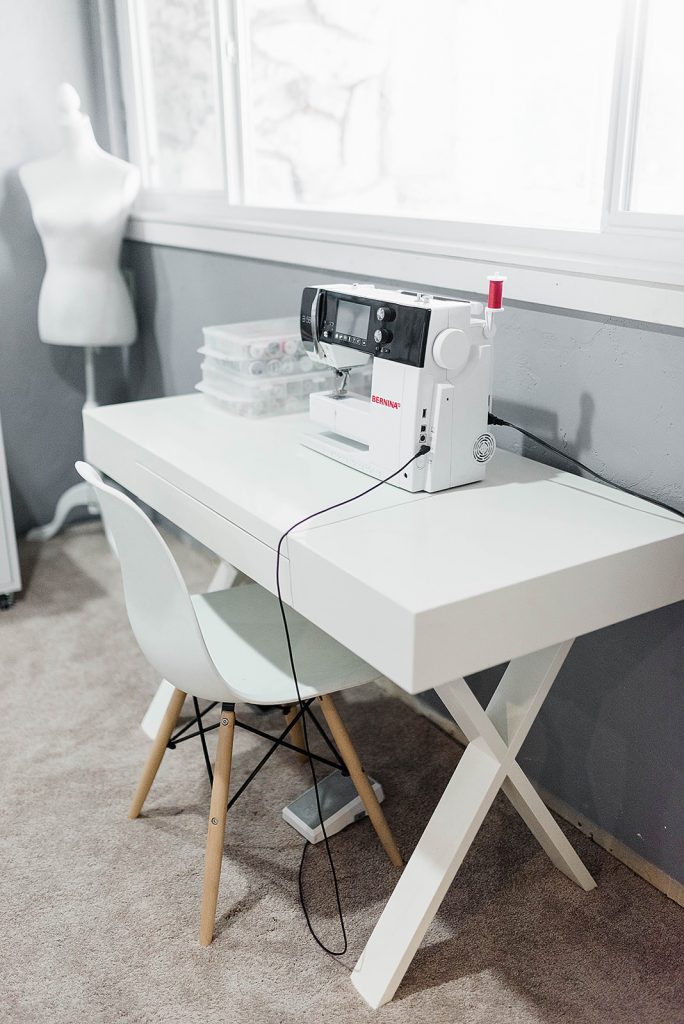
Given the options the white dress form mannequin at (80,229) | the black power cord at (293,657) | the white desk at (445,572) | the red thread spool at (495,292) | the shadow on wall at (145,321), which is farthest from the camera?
the shadow on wall at (145,321)

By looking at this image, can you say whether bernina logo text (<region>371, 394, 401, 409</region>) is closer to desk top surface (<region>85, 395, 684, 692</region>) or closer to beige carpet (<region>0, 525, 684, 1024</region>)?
desk top surface (<region>85, 395, 684, 692</region>)

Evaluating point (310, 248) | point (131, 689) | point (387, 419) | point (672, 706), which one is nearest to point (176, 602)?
point (387, 419)

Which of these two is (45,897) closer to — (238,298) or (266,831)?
(266,831)

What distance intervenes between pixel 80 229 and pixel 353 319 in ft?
5.20

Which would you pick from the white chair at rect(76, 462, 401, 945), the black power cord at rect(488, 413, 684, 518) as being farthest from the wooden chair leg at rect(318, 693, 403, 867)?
the black power cord at rect(488, 413, 684, 518)

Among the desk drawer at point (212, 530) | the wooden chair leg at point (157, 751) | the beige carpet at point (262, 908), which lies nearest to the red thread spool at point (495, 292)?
the desk drawer at point (212, 530)

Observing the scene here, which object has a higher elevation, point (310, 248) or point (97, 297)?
point (310, 248)

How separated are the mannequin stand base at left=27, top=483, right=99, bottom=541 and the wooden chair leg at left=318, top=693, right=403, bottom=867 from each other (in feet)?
6.14

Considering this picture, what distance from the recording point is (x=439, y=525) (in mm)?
1433

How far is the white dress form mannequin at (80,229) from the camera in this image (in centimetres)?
287

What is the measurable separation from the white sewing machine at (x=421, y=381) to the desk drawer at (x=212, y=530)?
267 mm

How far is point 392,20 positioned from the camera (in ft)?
7.29

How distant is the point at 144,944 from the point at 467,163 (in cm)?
174

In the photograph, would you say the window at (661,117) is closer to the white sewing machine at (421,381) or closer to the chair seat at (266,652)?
the white sewing machine at (421,381)
